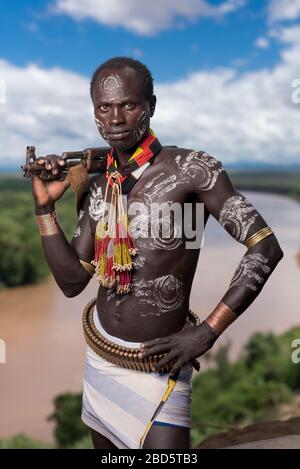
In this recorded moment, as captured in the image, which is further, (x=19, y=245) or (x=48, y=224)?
(x=19, y=245)

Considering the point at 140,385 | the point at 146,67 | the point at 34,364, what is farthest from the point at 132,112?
the point at 34,364

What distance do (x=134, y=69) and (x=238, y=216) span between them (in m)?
0.67

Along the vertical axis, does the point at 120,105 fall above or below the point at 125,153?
above

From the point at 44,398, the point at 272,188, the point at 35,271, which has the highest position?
the point at 272,188

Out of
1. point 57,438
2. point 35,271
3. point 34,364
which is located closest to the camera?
point 57,438

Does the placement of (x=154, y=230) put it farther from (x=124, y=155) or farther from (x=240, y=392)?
(x=240, y=392)

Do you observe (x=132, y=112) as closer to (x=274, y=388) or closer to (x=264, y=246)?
(x=264, y=246)

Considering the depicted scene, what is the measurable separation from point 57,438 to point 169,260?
8.28m

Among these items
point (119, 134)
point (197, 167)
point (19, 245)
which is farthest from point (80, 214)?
point (19, 245)

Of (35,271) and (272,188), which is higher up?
(272,188)

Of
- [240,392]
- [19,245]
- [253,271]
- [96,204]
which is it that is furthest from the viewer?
[19,245]

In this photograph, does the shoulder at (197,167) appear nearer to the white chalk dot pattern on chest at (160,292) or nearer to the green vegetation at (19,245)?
the white chalk dot pattern on chest at (160,292)

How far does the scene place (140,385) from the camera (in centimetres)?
230

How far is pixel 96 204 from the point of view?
8.09ft
